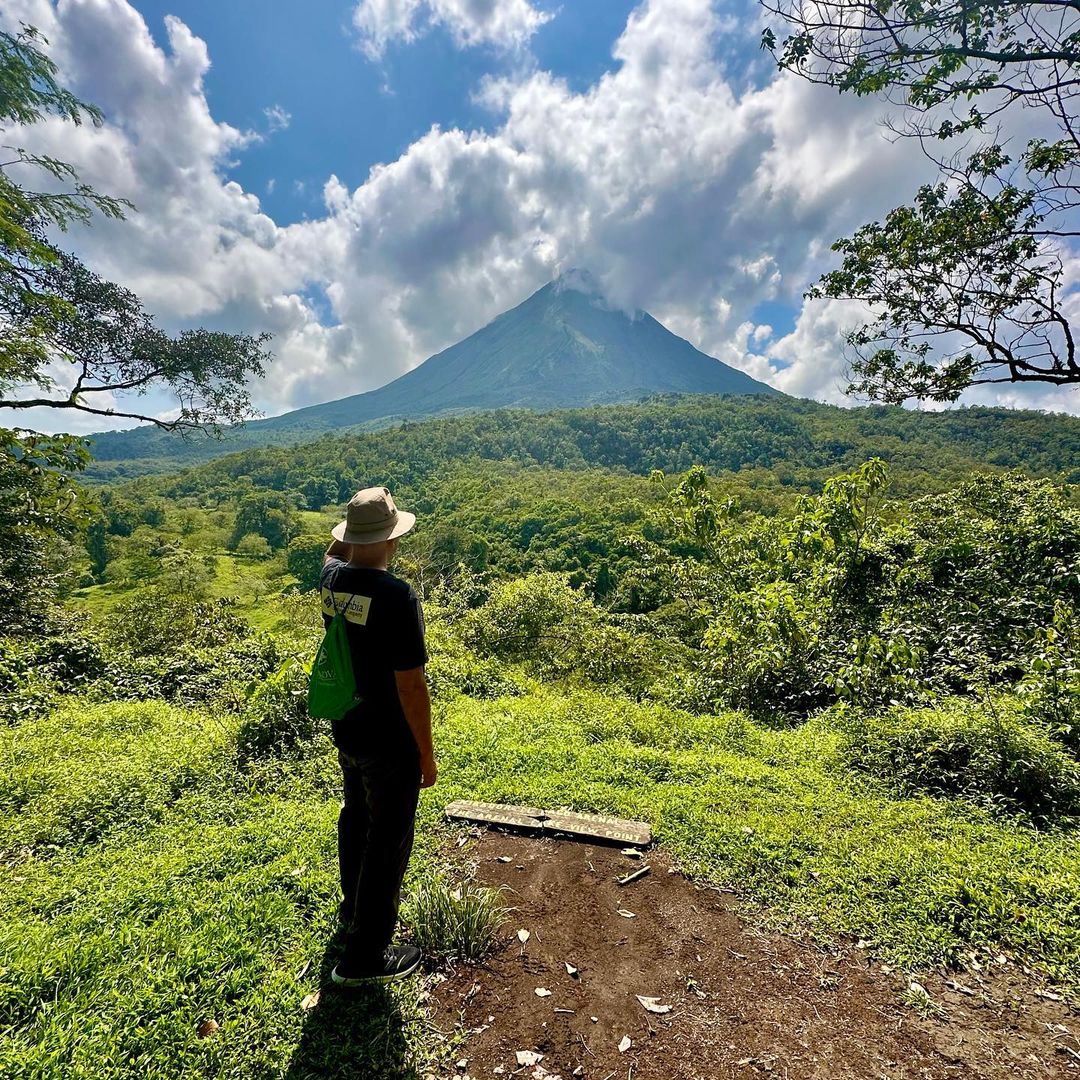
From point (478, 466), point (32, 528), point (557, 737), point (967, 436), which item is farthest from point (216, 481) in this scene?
point (967, 436)

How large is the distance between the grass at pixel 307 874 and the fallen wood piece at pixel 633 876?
0.84ft

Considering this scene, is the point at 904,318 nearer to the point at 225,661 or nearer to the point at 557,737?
the point at 557,737

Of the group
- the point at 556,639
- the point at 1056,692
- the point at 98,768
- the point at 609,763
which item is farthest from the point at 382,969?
the point at 556,639

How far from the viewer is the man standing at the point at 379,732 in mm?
2174

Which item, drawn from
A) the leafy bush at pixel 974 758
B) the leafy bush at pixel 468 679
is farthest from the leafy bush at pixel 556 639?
the leafy bush at pixel 974 758

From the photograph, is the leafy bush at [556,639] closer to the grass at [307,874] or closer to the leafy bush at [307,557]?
the grass at [307,874]

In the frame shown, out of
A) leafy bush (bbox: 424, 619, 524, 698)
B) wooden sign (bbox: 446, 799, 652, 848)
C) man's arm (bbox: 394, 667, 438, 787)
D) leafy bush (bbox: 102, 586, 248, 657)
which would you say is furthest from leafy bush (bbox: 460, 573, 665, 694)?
man's arm (bbox: 394, 667, 438, 787)

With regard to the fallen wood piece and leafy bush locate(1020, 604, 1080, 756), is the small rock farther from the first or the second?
leafy bush locate(1020, 604, 1080, 756)

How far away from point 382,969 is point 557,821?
1539 mm

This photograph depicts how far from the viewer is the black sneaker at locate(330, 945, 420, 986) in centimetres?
229

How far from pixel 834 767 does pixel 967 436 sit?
74623 millimetres

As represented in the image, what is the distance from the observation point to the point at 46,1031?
202 centimetres

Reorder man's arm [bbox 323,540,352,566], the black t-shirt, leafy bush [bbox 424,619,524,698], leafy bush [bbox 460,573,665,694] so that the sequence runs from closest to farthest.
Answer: the black t-shirt, man's arm [bbox 323,540,352,566], leafy bush [bbox 424,619,524,698], leafy bush [bbox 460,573,665,694]

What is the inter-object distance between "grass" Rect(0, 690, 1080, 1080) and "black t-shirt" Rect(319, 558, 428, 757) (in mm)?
1054
